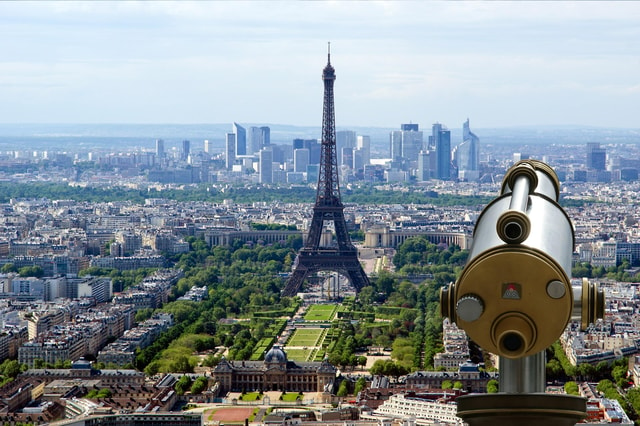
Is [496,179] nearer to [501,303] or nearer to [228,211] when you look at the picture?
[228,211]

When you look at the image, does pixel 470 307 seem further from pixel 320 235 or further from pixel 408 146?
pixel 408 146

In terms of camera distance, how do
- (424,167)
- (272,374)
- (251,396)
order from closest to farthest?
(251,396) → (272,374) → (424,167)

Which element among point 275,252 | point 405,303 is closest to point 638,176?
point 275,252

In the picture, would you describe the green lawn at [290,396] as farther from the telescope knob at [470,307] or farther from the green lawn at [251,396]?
the telescope knob at [470,307]

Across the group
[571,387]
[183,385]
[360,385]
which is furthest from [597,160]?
[571,387]

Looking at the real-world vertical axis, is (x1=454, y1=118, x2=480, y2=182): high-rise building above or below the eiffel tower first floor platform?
above

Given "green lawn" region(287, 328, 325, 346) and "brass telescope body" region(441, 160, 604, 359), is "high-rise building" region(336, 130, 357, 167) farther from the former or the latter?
"brass telescope body" region(441, 160, 604, 359)

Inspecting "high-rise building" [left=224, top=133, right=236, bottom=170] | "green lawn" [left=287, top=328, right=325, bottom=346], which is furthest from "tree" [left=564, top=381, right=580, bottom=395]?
"high-rise building" [left=224, top=133, right=236, bottom=170]
